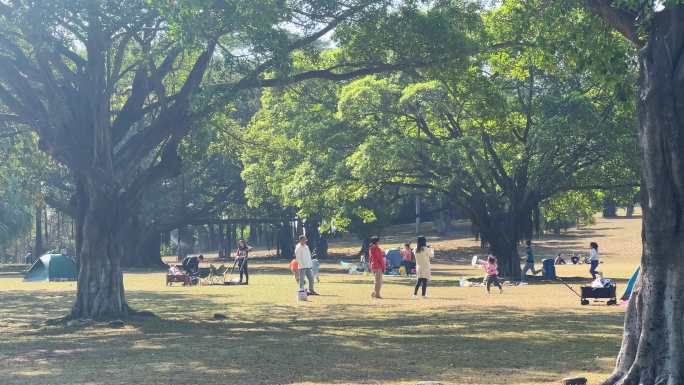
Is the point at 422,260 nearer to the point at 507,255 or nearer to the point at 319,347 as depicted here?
the point at 319,347

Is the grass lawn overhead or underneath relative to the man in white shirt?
underneath

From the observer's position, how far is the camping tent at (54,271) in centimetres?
4119

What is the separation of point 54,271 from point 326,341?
30038mm

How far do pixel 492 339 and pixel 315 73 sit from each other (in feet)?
23.5

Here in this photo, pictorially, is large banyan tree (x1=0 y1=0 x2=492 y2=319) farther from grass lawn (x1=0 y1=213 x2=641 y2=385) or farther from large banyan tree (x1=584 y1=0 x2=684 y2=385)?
large banyan tree (x1=584 y1=0 x2=684 y2=385)

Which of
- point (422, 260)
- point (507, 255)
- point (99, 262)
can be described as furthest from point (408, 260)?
point (99, 262)

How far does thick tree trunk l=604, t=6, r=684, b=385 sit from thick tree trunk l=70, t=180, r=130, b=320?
40.3 feet

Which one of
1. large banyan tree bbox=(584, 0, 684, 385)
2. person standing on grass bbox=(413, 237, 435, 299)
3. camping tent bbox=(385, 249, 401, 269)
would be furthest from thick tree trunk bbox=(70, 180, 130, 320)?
camping tent bbox=(385, 249, 401, 269)

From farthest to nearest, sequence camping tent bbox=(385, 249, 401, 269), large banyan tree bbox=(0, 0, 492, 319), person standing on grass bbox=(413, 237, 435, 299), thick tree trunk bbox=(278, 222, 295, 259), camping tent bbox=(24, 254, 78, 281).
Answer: thick tree trunk bbox=(278, 222, 295, 259) < camping tent bbox=(385, 249, 401, 269) < camping tent bbox=(24, 254, 78, 281) < person standing on grass bbox=(413, 237, 435, 299) < large banyan tree bbox=(0, 0, 492, 319)

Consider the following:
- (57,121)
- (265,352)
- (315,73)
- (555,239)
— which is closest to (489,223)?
(315,73)

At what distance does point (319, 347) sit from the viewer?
13328 mm

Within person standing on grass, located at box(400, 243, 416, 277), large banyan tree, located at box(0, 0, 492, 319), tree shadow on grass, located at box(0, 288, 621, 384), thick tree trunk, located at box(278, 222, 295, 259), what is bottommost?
tree shadow on grass, located at box(0, 288, 621, 384)

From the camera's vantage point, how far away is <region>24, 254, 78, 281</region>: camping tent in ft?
135

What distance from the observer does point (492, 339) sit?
1391 cm
